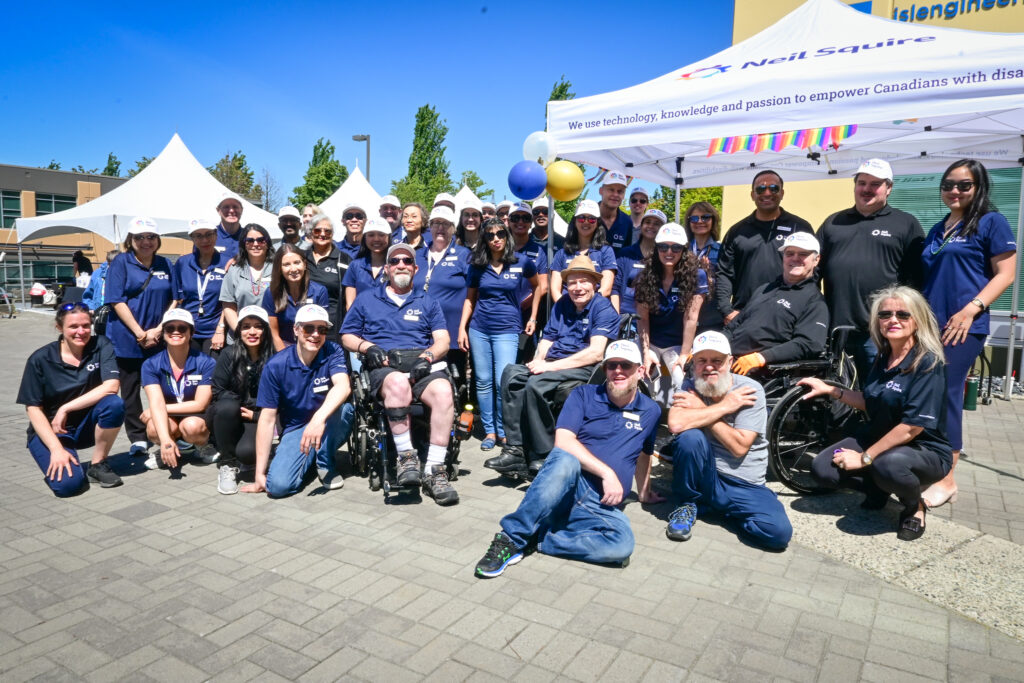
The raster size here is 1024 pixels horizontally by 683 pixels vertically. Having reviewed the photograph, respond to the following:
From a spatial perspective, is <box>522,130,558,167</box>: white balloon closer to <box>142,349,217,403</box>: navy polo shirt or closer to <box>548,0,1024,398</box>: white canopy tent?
<box>548,0,1024,398</box>: white canopy tent

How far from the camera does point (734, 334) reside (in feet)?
14.8

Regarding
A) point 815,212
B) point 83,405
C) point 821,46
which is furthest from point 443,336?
point 815,212

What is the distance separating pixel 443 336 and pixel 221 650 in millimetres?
2720

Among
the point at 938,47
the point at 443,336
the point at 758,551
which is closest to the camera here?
the point at 758,551

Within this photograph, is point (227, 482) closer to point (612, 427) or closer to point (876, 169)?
point (612, 427)

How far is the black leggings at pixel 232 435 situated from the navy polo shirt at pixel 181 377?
38 cm

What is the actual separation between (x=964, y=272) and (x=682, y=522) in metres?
2.48

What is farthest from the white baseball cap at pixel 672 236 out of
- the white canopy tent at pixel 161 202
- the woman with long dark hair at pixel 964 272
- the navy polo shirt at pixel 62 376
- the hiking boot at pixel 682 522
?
the white canopy tent at pixel 161 202

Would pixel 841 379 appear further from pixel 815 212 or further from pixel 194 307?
pixel 815 212

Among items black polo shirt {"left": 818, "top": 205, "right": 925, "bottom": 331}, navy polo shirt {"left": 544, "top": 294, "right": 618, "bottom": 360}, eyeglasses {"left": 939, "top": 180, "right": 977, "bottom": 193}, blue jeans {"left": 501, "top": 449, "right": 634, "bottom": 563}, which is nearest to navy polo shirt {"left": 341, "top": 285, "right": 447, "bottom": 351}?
navy polo shirt {"left": 544, "top": 294, "right": 618, "bottom": 360}

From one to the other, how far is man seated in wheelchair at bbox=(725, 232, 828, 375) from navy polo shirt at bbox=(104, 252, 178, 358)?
4.56 meters

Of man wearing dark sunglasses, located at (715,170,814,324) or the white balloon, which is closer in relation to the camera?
man wearing dark sunglasses, located at (715,170,814,324)

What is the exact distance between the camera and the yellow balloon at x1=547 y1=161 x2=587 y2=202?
584 centimetres

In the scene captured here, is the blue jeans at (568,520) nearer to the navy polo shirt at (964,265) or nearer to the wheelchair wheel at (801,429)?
the wheelchair wheel at (801,429)
